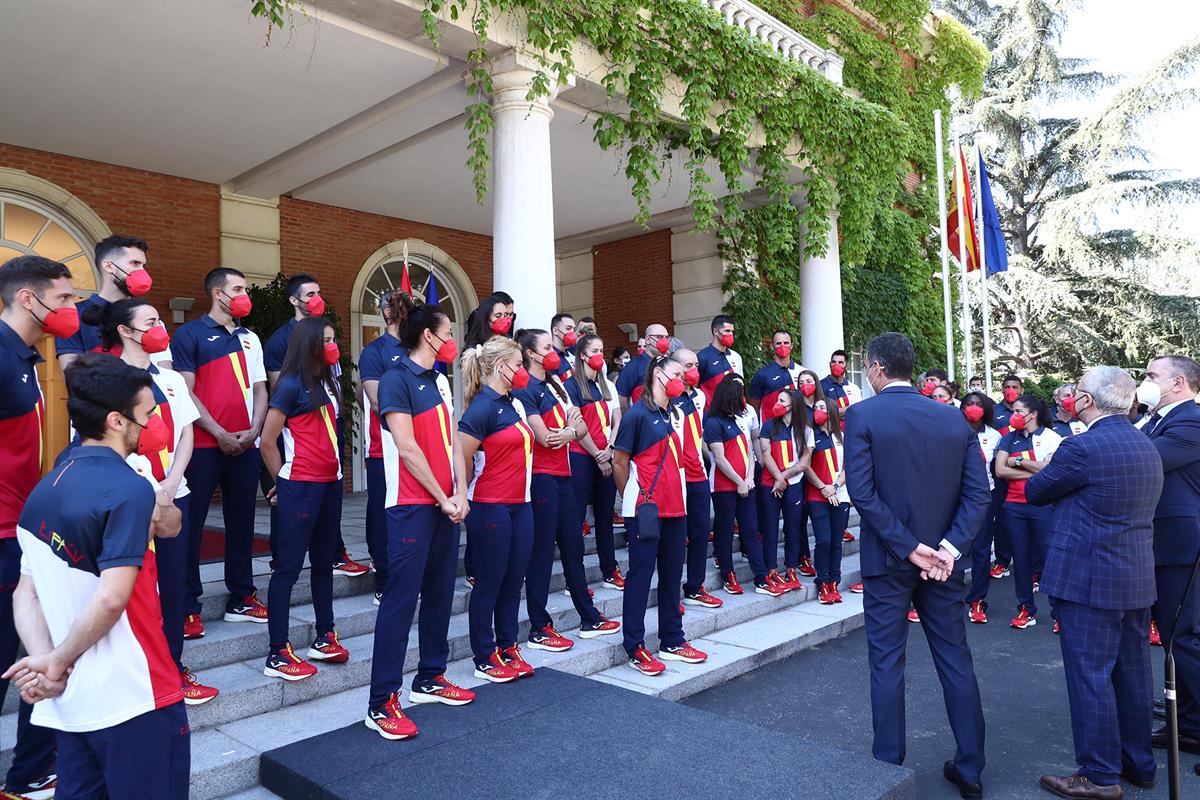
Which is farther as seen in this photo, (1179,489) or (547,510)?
(547,510)

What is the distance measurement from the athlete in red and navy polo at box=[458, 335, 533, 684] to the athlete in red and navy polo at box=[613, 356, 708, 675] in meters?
0.78

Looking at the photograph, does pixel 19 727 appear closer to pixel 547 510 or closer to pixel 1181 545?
pixel 547 510

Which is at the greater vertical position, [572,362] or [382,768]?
[572,362]

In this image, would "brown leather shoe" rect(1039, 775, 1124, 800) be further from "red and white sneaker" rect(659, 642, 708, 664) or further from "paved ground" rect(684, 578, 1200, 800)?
"red and white sneaker" rect(659, 642, 708, 664)

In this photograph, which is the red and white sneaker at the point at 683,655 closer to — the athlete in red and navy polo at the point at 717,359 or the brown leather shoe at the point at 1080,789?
the brown leather shoe at the point at 1080,789

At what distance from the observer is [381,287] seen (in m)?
12.7

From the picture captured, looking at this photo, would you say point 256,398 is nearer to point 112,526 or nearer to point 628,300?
point 112,526

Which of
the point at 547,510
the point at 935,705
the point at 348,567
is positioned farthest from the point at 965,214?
the point at 348,567

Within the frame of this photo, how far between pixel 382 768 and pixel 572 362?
3.74 metres

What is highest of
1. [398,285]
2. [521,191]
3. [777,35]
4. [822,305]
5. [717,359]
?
[777,35]

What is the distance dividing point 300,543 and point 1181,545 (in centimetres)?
455

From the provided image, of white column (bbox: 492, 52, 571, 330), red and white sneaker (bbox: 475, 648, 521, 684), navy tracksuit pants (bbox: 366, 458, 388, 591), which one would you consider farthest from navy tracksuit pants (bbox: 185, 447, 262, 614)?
white column (bbox: 492, 52, 571, 330)

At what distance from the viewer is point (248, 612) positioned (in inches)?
188

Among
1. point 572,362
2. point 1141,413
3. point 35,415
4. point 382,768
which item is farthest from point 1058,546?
point 1141,413
